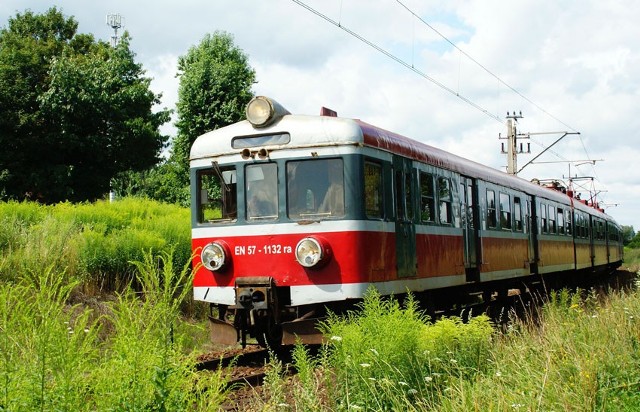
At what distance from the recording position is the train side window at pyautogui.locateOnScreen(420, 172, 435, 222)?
10352 millimetres

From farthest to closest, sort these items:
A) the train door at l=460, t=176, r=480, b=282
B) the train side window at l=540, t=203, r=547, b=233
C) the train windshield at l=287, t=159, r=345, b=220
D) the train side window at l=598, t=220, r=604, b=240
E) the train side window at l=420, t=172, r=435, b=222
→ the train side window at l=598, t=220, r=604, b=240, the train side window at l=540, t=203, r=547, b=233, the train door at l=460, t=176, r=480, b=282, the train side window at l=420, t=172, r=435, b=222, the train windshield at l=287, t=159, r=345, b=220

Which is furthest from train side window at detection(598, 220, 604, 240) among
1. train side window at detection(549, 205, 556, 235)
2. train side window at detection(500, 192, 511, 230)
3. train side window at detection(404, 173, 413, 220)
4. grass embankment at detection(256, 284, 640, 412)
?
grass embankment at detection(256, 284, 640, 412)

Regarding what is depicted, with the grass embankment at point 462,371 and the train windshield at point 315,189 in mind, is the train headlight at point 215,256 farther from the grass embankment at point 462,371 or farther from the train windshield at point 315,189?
the grass embankment at point 462,371

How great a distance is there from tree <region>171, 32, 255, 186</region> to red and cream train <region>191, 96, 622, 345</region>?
14.7 metres

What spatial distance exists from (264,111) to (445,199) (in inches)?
136

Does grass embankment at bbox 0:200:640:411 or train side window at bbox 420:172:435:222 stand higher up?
train side window at bbox 420:172:435:222

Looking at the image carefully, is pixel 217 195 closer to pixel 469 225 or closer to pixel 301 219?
pixel 301 219

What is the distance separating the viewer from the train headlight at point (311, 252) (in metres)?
8.47

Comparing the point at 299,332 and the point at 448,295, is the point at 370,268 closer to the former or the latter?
the point at 299,332

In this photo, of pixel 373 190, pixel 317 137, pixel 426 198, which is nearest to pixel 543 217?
pixel 426 198

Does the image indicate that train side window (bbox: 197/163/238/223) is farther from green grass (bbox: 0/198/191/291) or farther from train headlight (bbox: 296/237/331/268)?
train headlight (bbox: 296/237/331/268)

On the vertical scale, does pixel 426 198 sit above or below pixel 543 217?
below

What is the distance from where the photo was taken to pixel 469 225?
12406 mm

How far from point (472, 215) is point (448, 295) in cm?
146
